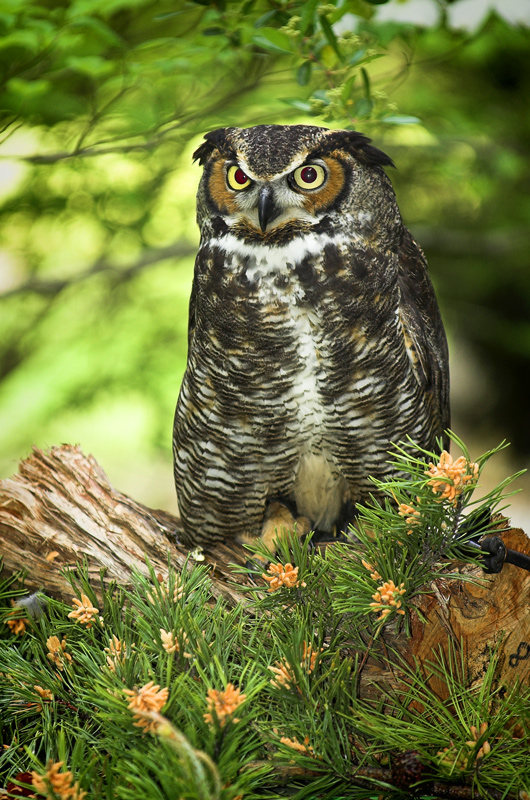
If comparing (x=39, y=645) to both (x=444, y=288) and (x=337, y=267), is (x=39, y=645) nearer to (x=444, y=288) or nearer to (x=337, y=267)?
(x=337, y=267)

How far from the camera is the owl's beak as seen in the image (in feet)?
2.55

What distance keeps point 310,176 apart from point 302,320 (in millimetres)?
177

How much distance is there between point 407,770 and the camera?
1.69ft

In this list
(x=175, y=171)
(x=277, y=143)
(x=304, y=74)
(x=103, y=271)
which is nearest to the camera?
(x=277, y=143)

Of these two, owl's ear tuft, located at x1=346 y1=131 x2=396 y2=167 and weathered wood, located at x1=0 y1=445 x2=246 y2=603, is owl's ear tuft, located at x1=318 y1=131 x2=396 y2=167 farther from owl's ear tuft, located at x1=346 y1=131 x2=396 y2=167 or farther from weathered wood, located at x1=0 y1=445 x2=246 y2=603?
weathered wood, located at x1=0 y1=445 x2=246 y2=603

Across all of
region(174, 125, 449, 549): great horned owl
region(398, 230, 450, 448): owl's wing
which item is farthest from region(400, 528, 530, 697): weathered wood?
region(398, 230, 450, 448): owl's wing

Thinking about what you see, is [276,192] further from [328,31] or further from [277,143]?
[328,31]

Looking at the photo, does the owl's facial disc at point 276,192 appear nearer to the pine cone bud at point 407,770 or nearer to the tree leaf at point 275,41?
the tree leaf at point 275,41

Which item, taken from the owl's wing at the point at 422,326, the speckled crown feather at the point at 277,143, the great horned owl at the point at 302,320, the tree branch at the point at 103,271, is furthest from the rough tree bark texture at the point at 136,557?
the tree branch at the point at 103,271

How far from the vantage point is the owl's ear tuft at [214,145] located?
821 millimetres

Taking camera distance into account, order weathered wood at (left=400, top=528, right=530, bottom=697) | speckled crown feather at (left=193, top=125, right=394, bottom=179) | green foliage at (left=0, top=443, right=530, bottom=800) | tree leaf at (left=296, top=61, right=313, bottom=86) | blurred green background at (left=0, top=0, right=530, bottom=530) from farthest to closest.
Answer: blurred green background at (left=0, top=0, right=530, bottom=530)
tree leaf at (left=296, top=61, right=313, bottom=86)
speckled crown feather at (left=193, top=125, right=394, bottom=179)
weathered wood at (left=400, top=528, right=530, bottom=697)
green foliage at (left=0, top=443, right=530, bottom=800)

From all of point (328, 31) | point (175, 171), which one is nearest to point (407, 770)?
point (328, 31)

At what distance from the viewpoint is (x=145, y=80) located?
47.5 inches

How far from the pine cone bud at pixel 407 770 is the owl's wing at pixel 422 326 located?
20.5 inches
